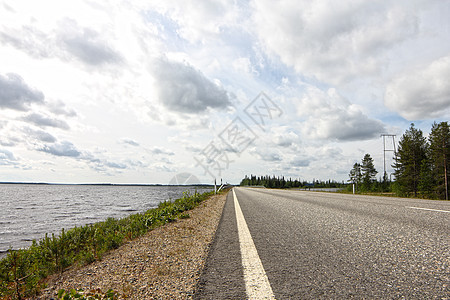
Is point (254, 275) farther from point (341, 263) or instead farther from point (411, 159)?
point (411, 159)

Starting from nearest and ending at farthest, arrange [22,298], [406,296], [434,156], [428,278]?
[406,296] < [428,278] < [22,298] < [434,156]

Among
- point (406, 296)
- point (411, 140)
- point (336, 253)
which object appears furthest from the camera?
point (411, 140)

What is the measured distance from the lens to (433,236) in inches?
153

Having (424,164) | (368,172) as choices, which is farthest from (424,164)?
(368,172)

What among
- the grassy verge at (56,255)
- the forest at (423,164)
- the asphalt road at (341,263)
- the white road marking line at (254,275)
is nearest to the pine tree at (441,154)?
the forest at (423,164)

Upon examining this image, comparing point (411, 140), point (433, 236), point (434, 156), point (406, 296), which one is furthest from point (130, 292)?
point (411, 140)

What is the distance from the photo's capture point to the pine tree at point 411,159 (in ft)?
115

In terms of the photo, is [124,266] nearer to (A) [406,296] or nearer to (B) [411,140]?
(A) [406,296]

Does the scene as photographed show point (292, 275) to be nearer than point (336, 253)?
Yes

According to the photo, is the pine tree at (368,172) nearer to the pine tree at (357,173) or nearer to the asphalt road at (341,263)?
the pine tree at (357,173)

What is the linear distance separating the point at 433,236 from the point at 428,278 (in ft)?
7.26

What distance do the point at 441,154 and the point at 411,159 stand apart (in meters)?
8.53

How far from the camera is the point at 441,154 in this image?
91.2ft

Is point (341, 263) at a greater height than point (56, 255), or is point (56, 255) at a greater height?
point (341, 263)
